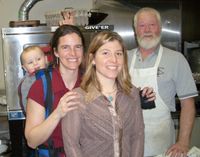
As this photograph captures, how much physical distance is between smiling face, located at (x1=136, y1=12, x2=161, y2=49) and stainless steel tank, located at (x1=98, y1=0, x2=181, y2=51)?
3.96ft

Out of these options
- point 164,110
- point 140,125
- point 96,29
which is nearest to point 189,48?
point 96,29

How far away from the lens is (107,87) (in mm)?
1349

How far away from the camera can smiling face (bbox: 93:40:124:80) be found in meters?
1.28

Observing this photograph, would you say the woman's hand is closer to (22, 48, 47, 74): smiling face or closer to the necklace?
the necklace

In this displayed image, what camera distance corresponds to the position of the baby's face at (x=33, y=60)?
172 cm

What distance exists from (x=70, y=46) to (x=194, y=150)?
822mm

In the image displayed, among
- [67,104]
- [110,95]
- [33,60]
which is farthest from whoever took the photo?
[33,60]

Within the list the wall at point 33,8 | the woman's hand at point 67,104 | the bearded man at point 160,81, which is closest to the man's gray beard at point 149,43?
the bearded man at point 160,81

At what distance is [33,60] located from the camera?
5.68 ft

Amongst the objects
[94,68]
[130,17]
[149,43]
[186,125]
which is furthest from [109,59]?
[130,17]

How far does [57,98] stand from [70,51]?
22 centimetres

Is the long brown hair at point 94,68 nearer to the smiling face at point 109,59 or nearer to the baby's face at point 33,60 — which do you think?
the smiling face at point 109,59

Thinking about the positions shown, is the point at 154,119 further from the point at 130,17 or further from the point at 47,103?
the point at 130,17

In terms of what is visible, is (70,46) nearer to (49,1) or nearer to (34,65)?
(34,65)
